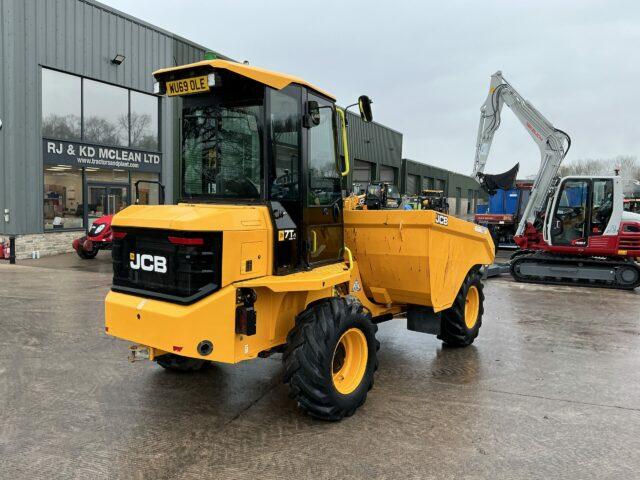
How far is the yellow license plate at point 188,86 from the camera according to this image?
4.22 meters

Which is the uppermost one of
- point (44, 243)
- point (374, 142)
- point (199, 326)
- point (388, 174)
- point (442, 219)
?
point (374, 142)

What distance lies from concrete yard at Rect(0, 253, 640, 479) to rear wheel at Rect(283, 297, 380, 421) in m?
0.19

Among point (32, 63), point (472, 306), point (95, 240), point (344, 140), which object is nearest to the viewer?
point (344, 140)

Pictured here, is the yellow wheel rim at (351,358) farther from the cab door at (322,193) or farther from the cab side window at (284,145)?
the cab side window at (284,145)

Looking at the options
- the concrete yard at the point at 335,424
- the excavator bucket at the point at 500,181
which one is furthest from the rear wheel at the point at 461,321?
the excavator bucket at the point at 500,181

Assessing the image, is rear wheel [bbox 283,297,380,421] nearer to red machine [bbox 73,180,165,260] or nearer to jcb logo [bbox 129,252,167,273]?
jcb logo [bbox 129,252,167,273]

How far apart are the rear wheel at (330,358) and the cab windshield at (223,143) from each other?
1.12m

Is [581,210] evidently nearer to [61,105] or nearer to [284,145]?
[284,145]

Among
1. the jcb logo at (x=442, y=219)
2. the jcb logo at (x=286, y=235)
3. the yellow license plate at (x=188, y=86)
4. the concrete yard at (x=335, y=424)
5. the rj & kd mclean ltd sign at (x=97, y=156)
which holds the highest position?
the rj & kd mclean ltd sign at (x=97, y=156)

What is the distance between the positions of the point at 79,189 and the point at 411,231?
44.3ft

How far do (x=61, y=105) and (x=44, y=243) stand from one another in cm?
393

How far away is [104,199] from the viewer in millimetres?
16719

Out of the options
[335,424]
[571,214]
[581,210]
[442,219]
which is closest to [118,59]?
[571,214]

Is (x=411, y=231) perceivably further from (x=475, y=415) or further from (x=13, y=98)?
(x=13, y=98)
